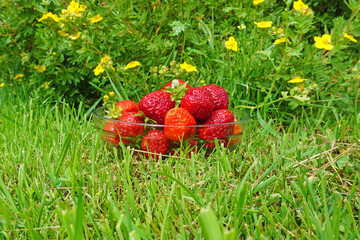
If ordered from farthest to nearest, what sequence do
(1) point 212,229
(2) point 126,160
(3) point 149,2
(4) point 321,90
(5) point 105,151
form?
(4) point 321,90
(3) point 149,2
(5) point 105,151
(2) point 126,160
(1) point 212,229

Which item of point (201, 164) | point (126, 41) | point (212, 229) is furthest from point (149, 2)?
point (212, 229)

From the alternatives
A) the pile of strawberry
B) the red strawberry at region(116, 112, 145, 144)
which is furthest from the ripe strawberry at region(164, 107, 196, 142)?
the red strawberry at region(116, 112, 145, 144)

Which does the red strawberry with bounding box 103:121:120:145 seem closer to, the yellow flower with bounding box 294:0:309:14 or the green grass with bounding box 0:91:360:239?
the green grass with bounding box 0:91:360:239

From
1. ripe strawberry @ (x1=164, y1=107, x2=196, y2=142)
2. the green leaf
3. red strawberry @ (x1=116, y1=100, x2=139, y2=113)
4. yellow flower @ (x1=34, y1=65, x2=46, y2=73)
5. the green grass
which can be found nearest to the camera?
the green leaf

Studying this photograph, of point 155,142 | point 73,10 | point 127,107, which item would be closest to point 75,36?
point 73,10

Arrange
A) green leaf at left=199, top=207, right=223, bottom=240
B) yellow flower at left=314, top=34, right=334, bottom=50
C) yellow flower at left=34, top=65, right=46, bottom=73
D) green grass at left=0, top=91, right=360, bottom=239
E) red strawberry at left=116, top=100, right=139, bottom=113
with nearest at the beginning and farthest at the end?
1. green leaf at left=199, top=207, right=223, bottom=240
2. green grass at left=0, top=91, right=360, bottom=239
3. red strawberry at left=116, top=100, right=139, bottom=113
4. yellow flower at left=314, top=34, right=334, bottom=50
5. yellow flower at left=34, top=65, right=46, bottom=73

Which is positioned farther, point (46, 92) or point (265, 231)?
point (46, 92)

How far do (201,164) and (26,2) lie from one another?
1667 millimetres

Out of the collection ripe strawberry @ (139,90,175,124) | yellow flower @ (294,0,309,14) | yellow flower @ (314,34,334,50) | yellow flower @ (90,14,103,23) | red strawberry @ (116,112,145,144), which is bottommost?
red strawberry @ (116,112,145,144)

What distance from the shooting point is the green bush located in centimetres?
165

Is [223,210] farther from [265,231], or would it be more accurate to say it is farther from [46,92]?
[46,92]

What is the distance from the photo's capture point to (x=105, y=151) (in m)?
1.31

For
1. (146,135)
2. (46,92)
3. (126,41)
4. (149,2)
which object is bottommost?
(46,92)

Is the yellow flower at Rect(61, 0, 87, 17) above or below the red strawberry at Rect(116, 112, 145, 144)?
above
